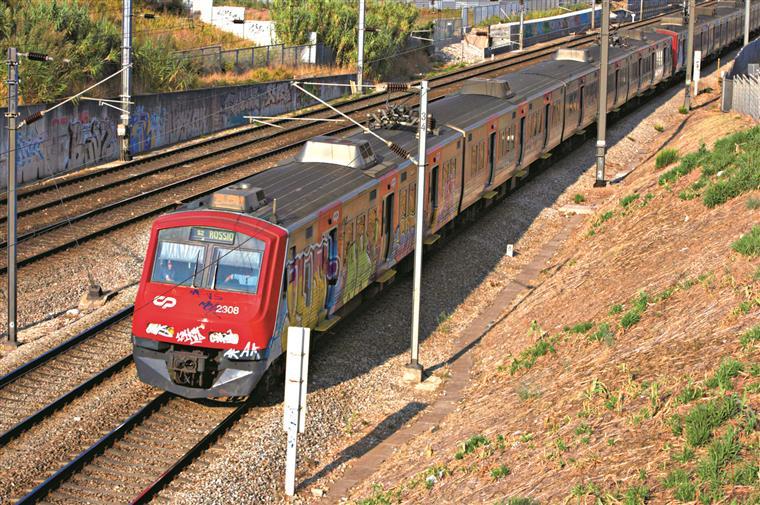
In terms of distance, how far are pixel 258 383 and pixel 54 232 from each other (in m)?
12.2

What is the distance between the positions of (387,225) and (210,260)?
6.03 meters

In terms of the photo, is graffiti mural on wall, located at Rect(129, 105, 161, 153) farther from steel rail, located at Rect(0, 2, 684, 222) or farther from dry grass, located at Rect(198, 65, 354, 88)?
dry grass, located at Rect(198, 65, 354, 88)

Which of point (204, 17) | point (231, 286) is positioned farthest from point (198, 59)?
point (231, 286)

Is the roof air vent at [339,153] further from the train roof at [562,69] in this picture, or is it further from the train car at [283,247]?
the train roof at [562,69]

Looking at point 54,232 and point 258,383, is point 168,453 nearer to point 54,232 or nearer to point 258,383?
point 258,383

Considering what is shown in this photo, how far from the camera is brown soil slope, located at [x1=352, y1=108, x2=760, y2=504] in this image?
443 inches

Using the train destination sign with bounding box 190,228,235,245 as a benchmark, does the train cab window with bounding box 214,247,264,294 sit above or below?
below

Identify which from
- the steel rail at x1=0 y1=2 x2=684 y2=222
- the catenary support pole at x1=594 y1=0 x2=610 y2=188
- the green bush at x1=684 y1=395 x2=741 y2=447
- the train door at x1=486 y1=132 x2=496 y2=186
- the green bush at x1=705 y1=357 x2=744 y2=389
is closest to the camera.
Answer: the green bush at x1=684 y1=395 x2=741 y2=447

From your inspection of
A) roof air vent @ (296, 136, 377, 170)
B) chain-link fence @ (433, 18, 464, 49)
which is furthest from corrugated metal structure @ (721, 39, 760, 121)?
chain-link fence @ (433, 18, 464, 49)

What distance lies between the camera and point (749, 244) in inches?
660

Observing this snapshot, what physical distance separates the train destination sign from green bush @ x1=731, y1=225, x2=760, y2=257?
26.1ft

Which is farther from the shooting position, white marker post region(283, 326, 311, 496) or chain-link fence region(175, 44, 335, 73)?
chain-link fence region(175, 44, 335, 73)

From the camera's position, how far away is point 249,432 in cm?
1584

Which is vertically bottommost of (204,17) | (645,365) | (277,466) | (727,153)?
(277,466)
